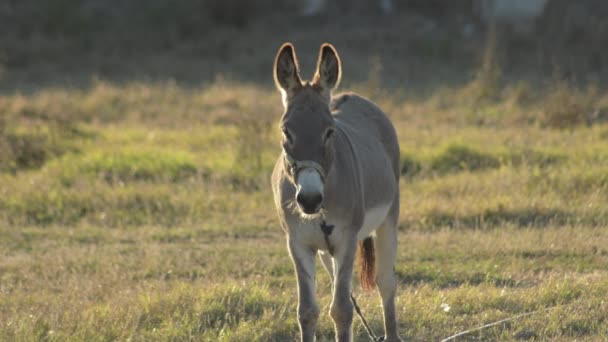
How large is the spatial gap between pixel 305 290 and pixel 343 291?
206 mm

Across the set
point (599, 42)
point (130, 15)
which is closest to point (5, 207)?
point (599, 42)

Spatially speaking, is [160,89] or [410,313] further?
[160,89]

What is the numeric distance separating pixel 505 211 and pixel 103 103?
8.91 metres

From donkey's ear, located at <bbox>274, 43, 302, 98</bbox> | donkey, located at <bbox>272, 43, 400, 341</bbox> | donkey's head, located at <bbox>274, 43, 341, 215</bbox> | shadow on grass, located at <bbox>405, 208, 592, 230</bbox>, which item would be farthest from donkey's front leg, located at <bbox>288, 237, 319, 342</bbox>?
shadow on grass, located at <bbox>405, 208, 592, 230</bbox>

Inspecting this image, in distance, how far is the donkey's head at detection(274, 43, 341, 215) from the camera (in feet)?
15.4

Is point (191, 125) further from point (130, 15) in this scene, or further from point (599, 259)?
point (130, 15)

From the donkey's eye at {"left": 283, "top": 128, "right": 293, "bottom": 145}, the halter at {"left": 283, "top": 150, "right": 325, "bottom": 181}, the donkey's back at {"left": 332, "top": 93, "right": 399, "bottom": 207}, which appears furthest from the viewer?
the donkey's back at {"left": 332, "top": 93, "right": 399, "bottom": 207}

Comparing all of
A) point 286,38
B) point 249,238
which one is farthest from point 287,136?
point 286,38

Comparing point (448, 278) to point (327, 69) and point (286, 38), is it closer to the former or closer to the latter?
point (327, 69)

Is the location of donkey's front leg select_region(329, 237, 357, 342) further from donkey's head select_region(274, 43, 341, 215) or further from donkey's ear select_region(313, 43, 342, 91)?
donkey's ear select_region(313, 43, 342, 91)

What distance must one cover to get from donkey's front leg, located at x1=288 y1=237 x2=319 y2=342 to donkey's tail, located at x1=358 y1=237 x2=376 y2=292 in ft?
2.89

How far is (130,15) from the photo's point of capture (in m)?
25.5

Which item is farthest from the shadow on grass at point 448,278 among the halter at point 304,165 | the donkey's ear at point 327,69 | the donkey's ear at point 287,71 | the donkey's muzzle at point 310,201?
the donkey's muzzle at point 310,201

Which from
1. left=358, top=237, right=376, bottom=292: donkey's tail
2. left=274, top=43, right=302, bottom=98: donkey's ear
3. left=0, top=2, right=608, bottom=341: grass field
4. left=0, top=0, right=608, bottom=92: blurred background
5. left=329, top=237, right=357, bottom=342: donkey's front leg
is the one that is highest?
left=274, top=43, right=302, bottom=98: donkey's ear
